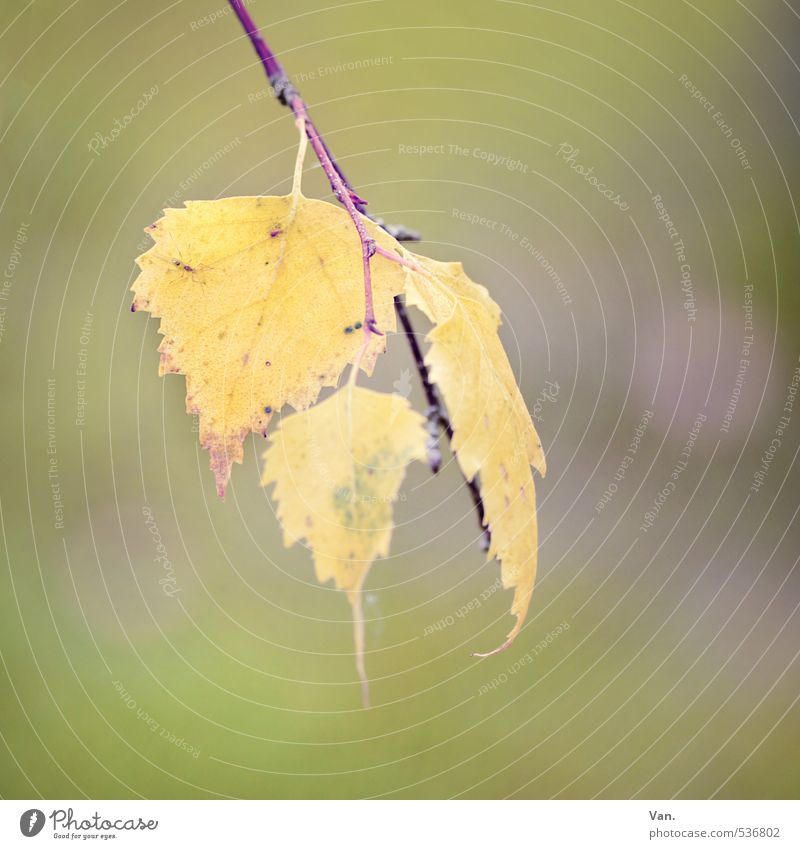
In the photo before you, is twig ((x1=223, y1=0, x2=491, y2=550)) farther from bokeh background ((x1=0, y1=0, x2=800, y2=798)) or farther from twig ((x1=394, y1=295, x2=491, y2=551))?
bokeh background ((x1=0, y1=0, x2=800, y2=798))

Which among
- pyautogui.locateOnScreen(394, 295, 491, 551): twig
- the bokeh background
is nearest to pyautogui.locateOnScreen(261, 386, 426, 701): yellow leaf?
pyautogui.locateOnScreen(394, 295, 491, 551): twig

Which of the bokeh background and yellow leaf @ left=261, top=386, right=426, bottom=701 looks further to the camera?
the bokeh background

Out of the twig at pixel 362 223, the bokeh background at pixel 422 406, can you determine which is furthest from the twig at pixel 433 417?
the bokeh background at pixel 422 406

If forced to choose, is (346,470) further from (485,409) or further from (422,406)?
(422,406)

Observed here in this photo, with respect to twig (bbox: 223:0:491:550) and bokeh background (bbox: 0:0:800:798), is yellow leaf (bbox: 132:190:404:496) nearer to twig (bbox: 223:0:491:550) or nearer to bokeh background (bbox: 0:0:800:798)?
twig (bbox: 223:0:491:550)

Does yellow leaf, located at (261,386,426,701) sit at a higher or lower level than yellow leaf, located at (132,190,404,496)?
lower

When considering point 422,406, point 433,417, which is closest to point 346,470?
point 433,417
